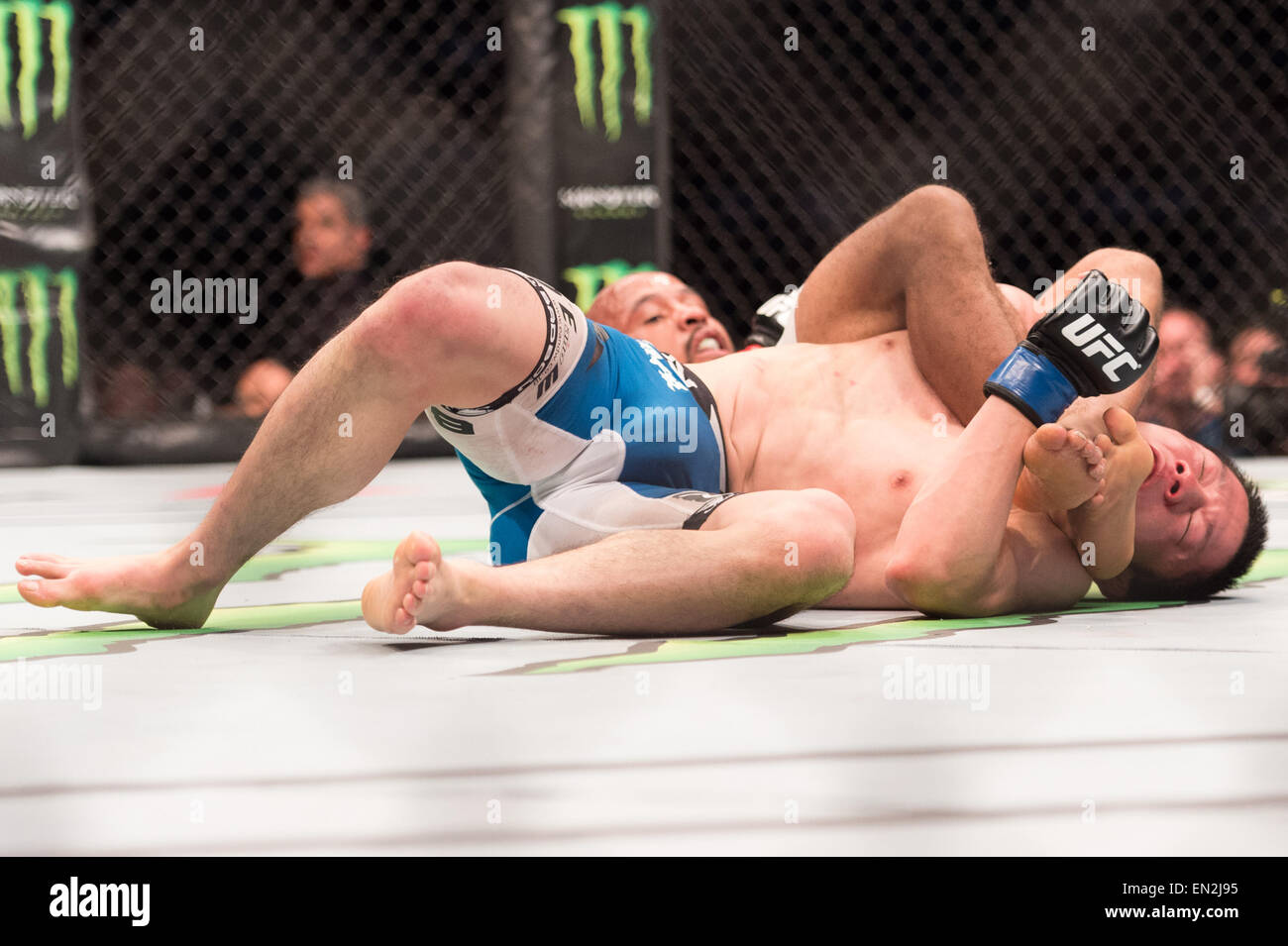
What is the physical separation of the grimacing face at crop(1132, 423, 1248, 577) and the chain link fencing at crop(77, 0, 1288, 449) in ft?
8.20

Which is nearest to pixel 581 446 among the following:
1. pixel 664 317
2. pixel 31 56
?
pixel 664 317

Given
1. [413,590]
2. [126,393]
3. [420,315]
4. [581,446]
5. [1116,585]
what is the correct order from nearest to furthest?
1. [413,590]
2. [420,315]
3. [581,446]
4. [1116,585]
5. [126,393]

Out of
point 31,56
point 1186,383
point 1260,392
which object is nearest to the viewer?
point 31,56

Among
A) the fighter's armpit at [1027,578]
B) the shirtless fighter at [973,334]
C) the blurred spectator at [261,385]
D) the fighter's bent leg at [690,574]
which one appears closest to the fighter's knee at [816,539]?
the fighter's bent leg at [690,574]

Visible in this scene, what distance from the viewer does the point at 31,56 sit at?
137 inches

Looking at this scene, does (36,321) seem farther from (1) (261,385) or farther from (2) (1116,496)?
(2) (1116,496)

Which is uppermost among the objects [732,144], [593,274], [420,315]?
[732,144]

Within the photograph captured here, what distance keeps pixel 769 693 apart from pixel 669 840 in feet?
1.04

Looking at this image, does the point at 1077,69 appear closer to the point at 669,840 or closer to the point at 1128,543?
the point at 1128,543

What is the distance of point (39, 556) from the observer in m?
1.25

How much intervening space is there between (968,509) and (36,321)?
3.01 m

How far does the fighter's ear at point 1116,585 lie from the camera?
1.43 m

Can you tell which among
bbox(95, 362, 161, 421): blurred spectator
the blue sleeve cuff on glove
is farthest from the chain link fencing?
the blue sleeve cuff on glove

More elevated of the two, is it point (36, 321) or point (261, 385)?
point (36, 321)
